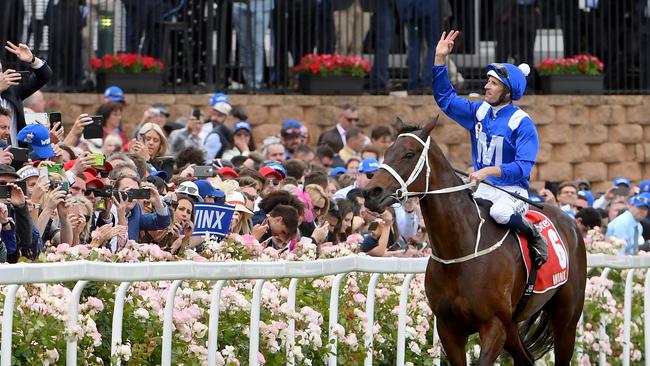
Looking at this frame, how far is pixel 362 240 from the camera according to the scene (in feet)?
35.9

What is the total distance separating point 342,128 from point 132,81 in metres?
2.36

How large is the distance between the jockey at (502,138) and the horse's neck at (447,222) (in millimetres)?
252

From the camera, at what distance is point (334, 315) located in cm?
805

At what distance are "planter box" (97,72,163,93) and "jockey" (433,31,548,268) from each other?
8.40 meters

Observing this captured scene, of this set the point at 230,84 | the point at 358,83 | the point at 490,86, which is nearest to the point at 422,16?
the point at 358,83

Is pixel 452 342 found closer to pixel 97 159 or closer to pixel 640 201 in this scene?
pixel 97 159

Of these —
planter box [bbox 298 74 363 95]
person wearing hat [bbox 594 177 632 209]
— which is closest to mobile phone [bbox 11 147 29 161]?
person wearing hat [bbox 594 177 632 209]

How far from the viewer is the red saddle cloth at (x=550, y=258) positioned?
9289 millimetres


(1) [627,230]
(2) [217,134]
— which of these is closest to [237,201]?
(2) [217,134]

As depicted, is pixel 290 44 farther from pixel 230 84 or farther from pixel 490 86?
pixel 490 86

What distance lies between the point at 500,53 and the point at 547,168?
1492mm

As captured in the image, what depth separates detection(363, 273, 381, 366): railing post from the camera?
27.1 feet

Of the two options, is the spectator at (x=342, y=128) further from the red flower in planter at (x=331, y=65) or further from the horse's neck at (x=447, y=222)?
the horse's neck at (x=447, y=222)

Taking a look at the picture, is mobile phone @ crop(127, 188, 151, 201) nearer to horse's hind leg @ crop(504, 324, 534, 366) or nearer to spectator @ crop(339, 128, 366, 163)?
horse's hind leg @ crop(504, 324, 534, 366)
